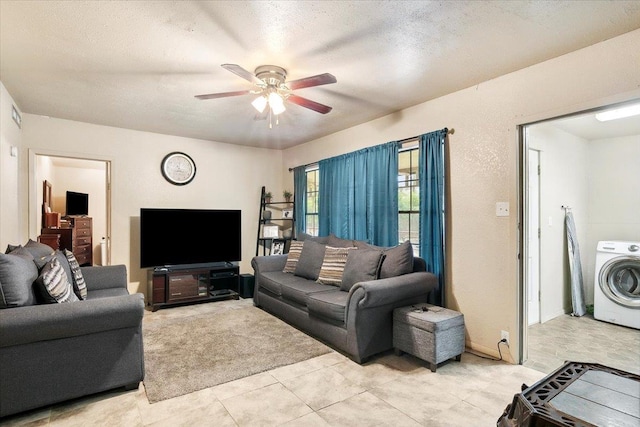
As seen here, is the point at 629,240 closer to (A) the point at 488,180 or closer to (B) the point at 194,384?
(A) the point at 488,180

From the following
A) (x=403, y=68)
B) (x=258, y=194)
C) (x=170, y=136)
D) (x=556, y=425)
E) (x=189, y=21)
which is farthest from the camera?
(x=258, y=194)

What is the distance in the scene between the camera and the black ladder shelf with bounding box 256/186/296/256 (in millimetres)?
5523

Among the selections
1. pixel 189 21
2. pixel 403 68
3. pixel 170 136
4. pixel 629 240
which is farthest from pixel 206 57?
pixel 629 240

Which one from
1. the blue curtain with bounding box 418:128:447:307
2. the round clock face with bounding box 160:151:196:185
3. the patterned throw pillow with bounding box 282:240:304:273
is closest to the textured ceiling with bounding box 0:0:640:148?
the blue curtain with bounding box 418:128:447:307

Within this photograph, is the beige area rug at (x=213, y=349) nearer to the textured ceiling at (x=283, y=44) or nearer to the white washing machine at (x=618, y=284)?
the textured ceiling at (x=283, y=44)

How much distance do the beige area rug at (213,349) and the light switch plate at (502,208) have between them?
6.52 feet

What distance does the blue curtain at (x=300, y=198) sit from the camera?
17.9 feet

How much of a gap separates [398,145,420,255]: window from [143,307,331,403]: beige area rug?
1570 mm

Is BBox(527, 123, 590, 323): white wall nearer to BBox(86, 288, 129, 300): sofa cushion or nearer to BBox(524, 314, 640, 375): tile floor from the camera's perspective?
BBox(524, 314, 640, 375): tile floor

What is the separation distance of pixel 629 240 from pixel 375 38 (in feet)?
14.3

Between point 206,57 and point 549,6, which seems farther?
point 206,57

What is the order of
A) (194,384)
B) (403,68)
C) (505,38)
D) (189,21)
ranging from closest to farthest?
(189,21) → (505,38) → (194,384) → (403,68)

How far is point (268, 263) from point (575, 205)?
4.19 metres

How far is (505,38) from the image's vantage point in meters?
2.26
